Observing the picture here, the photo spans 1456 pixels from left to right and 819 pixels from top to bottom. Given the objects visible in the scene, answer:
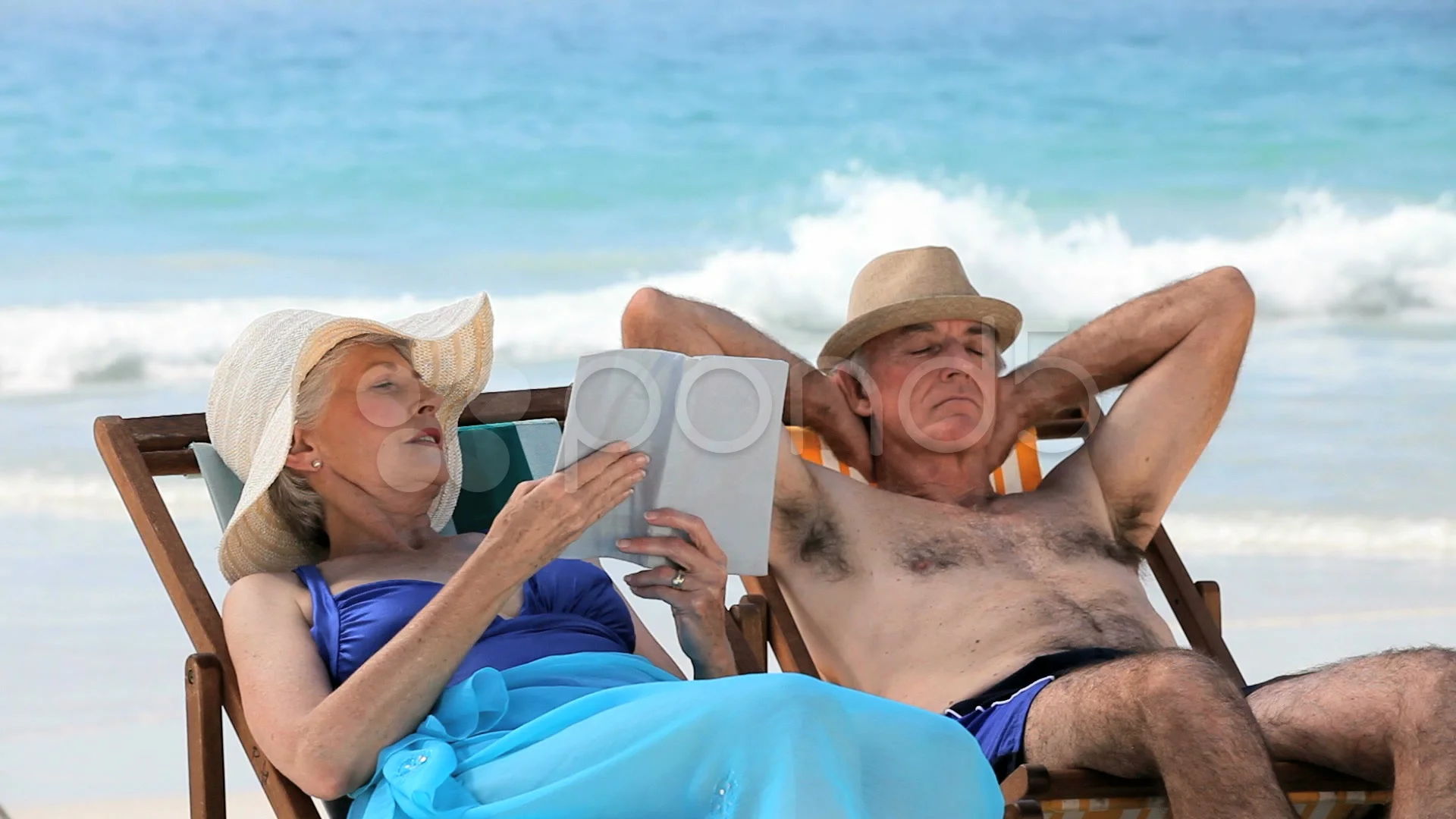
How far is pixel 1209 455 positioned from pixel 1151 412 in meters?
5.44

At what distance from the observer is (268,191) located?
10758mm

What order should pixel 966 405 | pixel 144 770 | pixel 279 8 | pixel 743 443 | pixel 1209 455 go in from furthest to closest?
pixel 279 8 < pixel 1209 455 < pixel 144 770 < pixel 966 405 < pixel 743 443

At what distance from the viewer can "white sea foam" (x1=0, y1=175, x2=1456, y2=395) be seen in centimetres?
918

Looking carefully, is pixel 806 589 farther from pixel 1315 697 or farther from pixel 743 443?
pixel 1315 697

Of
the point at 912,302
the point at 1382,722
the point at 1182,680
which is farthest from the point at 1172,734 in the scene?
the point at 912,302

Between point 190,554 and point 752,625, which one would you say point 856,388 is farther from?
point 190,554

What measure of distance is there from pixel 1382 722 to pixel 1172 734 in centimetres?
38

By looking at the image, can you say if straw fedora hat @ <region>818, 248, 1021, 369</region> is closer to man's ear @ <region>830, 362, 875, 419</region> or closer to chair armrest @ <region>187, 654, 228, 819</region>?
man's ear @ <region>830, 362, 875, 419</region>

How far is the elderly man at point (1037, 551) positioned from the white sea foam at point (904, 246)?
19.8 feet

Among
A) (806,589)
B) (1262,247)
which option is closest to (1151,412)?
(806,589)

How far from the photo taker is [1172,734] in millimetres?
2404

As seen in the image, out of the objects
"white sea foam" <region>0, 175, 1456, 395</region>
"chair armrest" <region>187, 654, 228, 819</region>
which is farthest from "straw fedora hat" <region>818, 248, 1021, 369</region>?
"white sea foam" <region>0, 175, 1456, 395</region>

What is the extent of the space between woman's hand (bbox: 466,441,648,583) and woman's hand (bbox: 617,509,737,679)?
0.53ft

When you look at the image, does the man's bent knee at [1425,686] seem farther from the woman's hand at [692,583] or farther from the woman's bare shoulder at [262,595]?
the woman's bare shoulder at [262,595]
